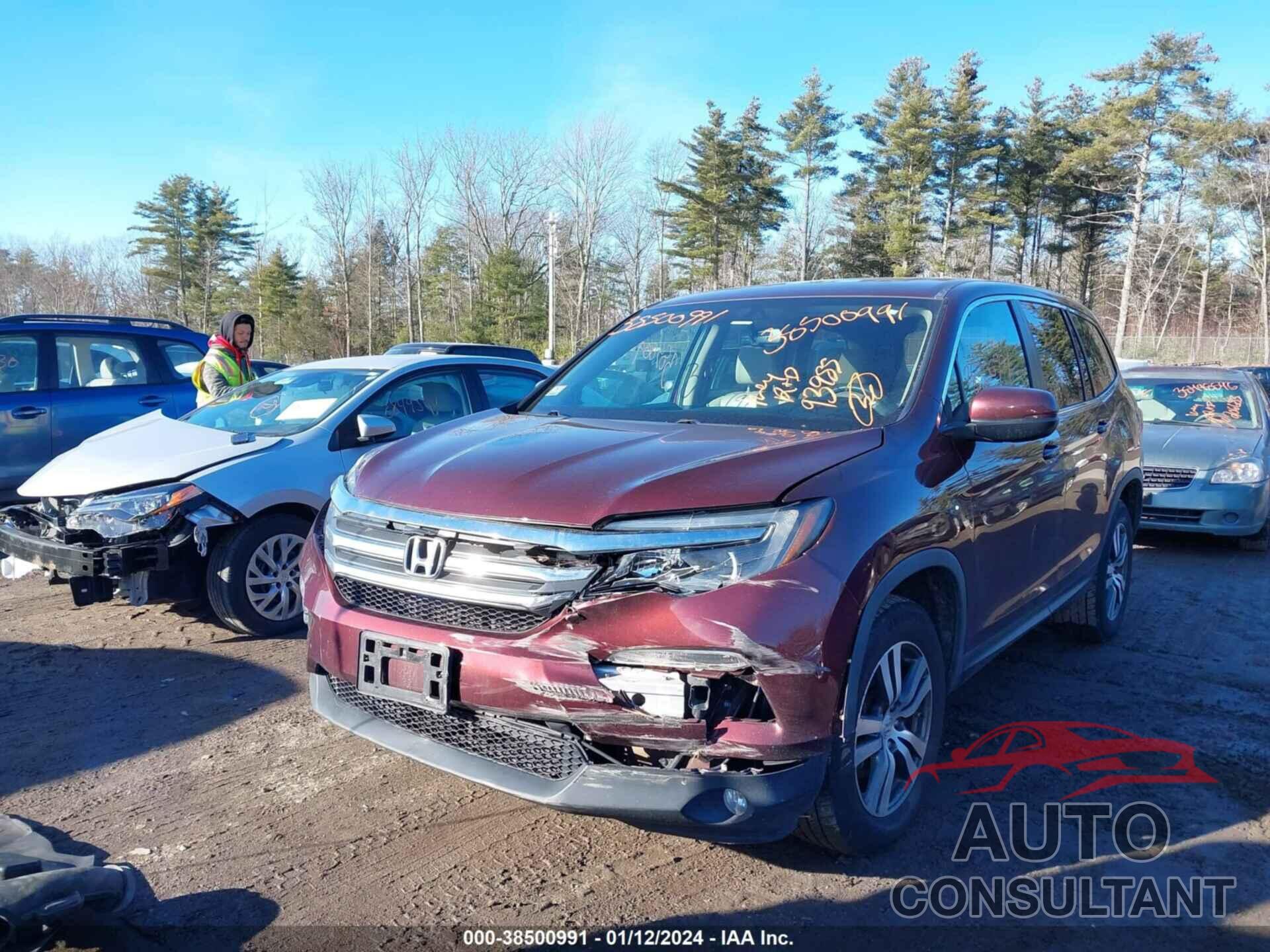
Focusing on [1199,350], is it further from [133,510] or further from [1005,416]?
[133,510]

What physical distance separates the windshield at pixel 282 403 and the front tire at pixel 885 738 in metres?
3.96

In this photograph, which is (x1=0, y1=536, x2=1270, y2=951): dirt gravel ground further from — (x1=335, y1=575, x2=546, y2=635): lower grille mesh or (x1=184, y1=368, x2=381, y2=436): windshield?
(x1=184, y1=368, x2=381, y2=436): windshield

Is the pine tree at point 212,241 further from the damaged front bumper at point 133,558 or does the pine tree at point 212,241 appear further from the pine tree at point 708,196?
the damaged front bumper at point 133,558

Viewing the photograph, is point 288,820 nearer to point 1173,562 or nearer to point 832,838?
point 832,838

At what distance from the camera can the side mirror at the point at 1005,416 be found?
3.17 metres

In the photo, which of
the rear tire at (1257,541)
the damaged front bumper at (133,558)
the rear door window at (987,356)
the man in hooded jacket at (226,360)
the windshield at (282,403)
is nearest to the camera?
the rear door window at (987,356)

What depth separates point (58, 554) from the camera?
480 cm

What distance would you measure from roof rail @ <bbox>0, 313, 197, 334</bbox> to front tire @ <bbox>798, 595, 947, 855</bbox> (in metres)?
7.65

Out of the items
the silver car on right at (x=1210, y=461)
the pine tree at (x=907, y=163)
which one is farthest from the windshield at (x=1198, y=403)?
the pine tree at (x=907, y=163)

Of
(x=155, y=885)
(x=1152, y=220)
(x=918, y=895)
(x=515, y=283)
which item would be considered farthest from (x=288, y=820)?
(x=1152, y=220)

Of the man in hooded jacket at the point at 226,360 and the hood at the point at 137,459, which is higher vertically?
the man in hooded jacket at the point at 226,360

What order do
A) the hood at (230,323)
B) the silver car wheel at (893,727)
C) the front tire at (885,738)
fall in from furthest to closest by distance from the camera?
1. the hood at (230,323)
2. the silver car wheel at (893,727)
3. the front tire at (885,738)

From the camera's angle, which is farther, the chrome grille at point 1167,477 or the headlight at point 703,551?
the chrome grille at point 1167,477

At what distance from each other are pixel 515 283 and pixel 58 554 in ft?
124
